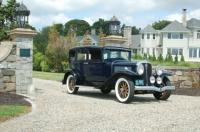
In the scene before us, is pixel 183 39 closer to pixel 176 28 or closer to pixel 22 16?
pixel 176 28

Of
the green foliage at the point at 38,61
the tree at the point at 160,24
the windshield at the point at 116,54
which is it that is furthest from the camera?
the tree at the point at 160,24

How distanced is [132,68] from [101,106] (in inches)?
78.4

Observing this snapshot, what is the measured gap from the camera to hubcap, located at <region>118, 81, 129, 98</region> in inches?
567

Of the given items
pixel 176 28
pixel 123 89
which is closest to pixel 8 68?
pixel 123 89

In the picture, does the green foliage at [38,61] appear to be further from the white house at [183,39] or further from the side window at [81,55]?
the white house at [183,39]

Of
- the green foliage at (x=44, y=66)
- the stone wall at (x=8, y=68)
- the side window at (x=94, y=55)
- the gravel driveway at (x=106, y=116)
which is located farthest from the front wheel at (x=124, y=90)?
the green foliage at (x=44, y=66)

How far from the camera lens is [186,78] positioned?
65.8 feet

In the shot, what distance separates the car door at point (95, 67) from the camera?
1575cm

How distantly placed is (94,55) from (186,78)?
5.58m

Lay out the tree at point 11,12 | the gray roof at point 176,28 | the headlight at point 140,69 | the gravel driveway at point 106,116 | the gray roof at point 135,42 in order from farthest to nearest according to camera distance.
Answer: the gray roof at point 135,42
the gray roof at point 176,28
the tree at point 11,12
the headlight at point 140,69
the gravel driveway at point 106,116

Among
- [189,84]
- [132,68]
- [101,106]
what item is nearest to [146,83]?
[132,68]

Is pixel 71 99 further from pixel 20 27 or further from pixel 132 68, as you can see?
pixel 20 27

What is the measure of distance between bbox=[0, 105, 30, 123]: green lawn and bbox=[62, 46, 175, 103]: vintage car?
3.40 meters

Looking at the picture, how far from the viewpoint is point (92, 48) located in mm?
16203
